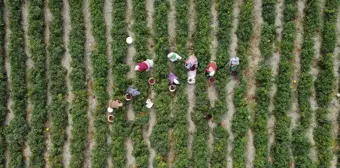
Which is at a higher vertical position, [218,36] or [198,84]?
[218,36]

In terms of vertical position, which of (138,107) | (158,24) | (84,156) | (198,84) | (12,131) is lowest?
A: (84,156)

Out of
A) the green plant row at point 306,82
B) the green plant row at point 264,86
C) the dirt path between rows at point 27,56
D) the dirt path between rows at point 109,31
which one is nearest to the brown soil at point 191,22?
the green plant row at point 264,86

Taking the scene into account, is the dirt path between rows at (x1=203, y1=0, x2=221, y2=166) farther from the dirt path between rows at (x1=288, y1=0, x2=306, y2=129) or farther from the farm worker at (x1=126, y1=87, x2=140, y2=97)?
the dirt path between rows at (x1=288, y1=0, x2=306, y2=129)

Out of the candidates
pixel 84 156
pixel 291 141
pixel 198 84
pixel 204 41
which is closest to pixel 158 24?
pixel 204 41

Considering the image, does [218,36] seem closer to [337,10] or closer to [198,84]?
[198,84]

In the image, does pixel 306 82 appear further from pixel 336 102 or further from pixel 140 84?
pixel 140 84

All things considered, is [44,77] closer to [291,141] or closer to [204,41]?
[204,41]

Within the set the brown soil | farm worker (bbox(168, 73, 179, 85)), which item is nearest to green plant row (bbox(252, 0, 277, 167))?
the brown soil
